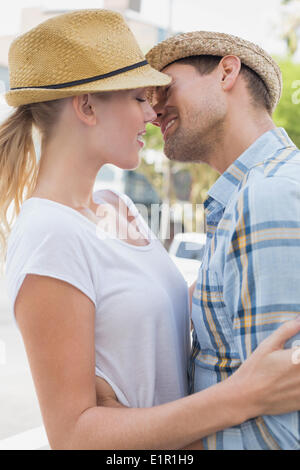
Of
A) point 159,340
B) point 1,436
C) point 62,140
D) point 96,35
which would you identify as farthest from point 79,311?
point 1,436

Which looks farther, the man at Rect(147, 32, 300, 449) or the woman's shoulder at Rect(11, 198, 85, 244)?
the woman's shoulder at Rect(11, 198, 85, 244)

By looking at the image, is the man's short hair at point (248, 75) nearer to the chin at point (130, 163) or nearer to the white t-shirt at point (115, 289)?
the chin at point (130, 163)

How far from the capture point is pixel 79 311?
1439 mm

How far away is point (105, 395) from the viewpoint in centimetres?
156

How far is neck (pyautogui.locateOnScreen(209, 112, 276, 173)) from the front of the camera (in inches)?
77.5

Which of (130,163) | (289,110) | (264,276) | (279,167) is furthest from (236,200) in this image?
(289,110)

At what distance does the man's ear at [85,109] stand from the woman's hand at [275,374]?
33.9 inches

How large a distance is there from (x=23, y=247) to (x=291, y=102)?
19453mm

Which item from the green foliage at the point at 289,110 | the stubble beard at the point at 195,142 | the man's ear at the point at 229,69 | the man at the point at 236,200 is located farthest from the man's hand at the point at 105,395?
the green foliage at the point at 289,110

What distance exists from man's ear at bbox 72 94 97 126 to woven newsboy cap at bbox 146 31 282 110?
53 centimetres

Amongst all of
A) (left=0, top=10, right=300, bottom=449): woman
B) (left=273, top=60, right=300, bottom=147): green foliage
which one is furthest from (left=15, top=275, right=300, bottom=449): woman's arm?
(left=273, top=60, right=300, bottom=147): green foliage

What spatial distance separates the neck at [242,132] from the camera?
6.46 feet

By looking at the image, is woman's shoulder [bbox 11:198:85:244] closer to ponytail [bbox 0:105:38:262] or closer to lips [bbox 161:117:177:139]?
ponytail [bbox 0:105:38:262]

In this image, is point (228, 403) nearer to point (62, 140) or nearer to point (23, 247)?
point (23, 247)
